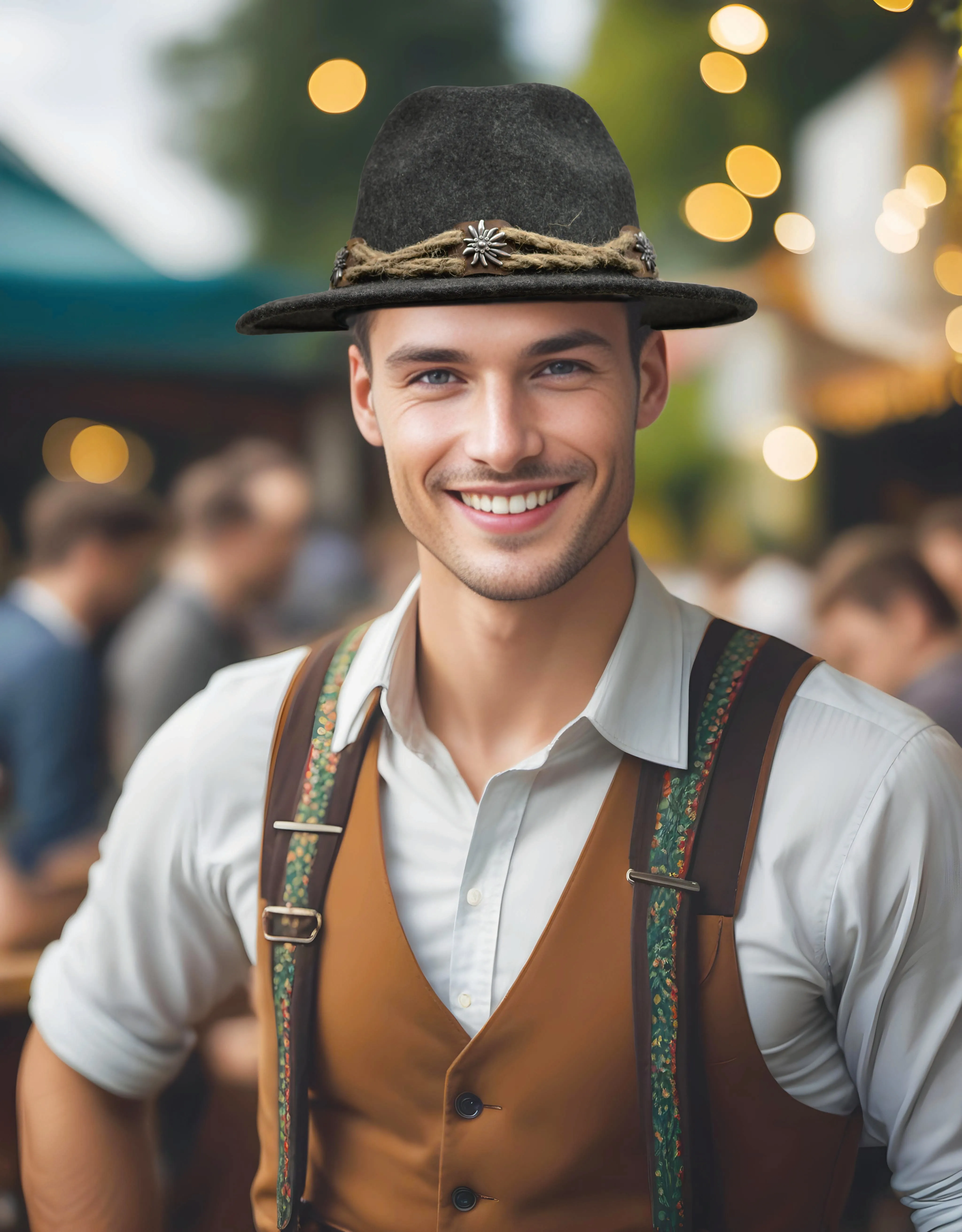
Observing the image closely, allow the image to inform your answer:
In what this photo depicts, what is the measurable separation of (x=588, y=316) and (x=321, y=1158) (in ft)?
2.48

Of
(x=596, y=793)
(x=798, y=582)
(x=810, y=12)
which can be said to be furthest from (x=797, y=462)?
(x=596, y=793)

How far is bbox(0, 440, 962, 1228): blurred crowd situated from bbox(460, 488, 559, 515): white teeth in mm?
922

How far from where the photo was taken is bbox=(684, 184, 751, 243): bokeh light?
169 cm

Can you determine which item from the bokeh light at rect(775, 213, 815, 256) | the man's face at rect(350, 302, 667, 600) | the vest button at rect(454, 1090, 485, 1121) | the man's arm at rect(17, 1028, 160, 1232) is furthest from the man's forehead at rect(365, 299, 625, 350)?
the bokeh light at rect(775, 213, 815, 256)

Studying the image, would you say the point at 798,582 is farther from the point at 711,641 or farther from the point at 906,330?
the point at 711,641

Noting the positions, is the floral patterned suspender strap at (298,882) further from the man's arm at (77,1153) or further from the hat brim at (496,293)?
the hat brim at (496,293)

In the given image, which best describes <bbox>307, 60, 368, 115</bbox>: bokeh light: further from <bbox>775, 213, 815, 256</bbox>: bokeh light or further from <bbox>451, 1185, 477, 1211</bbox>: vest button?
Result: <bbox>451, 1185, 477, 1211</bbox>: vest button

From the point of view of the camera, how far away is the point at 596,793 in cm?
87

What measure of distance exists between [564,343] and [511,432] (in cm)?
8

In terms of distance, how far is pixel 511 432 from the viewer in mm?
776

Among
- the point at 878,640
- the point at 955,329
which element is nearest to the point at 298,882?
the point at 878,640

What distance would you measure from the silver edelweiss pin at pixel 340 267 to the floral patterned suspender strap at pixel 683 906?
1.52ft

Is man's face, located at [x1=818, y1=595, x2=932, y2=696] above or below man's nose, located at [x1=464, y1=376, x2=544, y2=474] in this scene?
below

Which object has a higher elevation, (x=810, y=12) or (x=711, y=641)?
(x=810, y=12)
